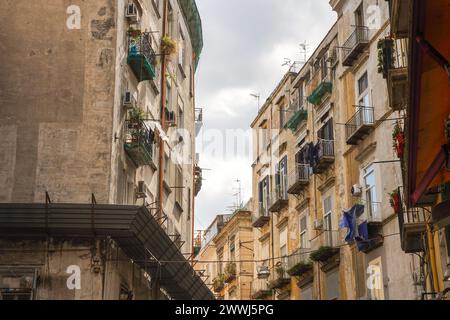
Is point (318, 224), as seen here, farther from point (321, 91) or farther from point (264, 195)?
point (264, 195)

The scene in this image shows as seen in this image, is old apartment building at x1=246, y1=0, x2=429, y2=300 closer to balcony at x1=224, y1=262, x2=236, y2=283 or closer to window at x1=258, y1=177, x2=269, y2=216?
window at x1=258, y1=177, x2=269, y2=216

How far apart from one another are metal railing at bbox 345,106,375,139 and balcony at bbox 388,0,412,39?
9537 millimetres

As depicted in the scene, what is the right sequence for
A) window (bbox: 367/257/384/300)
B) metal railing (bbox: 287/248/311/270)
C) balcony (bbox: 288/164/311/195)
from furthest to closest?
balcony (bbox: 288/164/311/195), metal railing (bbox: 287/248/311/270), window (bbox: 367/257/384/300)

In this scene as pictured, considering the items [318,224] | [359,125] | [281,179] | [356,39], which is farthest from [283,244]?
[356,39]

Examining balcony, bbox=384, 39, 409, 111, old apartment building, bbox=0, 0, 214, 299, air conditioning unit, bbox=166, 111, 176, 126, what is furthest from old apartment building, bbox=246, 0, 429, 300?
old apartment building, bbox=0, 0, 214, 299

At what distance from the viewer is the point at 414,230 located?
21.4 metres

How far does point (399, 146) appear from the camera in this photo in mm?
20828

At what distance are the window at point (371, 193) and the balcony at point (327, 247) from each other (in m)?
2.94

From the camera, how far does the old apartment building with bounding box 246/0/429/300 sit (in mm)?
26875

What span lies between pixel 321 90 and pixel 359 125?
16.5ft

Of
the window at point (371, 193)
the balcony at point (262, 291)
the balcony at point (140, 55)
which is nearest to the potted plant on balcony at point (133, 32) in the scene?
the balcony at point (140, 55)

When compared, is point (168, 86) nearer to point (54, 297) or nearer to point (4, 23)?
point (4, 23)

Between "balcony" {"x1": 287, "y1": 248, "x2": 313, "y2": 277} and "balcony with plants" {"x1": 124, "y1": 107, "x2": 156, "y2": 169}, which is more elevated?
"balcony with plants" {"x1": 124, "y1": 107, "x2": 156, "y2": 169}

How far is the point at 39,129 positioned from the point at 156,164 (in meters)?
7.05
